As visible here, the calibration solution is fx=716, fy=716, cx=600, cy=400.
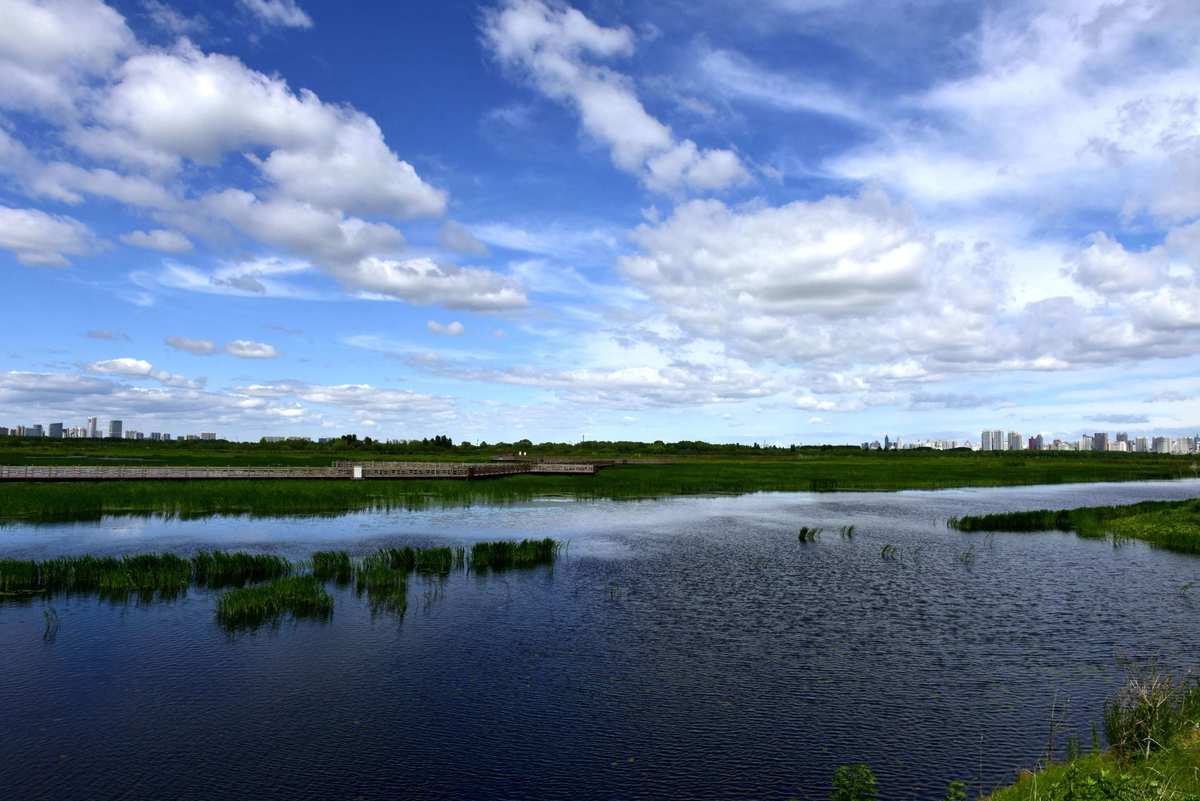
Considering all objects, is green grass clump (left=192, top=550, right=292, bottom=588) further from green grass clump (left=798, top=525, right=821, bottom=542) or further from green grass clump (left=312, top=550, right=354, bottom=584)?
green grass clump (left=798, top=525, right=821, bottom=542)

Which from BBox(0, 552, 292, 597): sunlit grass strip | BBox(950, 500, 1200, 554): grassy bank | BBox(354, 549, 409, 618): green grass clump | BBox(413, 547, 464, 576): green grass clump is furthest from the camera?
BBox(950, 500, 1200, 554): grassy bank

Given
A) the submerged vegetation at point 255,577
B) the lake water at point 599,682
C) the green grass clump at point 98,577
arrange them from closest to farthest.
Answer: the lake water at point 599,682, the submerged vegetation at point 255,577, the green grass clump at point 98,577

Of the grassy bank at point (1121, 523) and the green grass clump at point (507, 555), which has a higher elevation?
the grassy bank at point (1121, 523)

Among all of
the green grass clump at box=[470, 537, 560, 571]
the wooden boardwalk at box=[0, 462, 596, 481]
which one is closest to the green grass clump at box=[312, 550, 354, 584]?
the green grass clump at box=[470, 537, 560, 571]

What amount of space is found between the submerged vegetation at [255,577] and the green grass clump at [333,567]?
0.04 meters

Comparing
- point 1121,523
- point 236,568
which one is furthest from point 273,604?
point 1121,523

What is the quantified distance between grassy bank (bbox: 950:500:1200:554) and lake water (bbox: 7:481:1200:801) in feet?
36.4

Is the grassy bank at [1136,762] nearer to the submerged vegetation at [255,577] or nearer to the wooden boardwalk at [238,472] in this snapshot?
the submerged vegetation at [255,577]

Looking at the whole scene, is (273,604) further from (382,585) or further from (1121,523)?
(1121,523)

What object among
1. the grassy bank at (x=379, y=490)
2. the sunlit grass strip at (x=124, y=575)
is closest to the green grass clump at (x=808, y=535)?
the sunlit grass strip at (x=124, y=575)

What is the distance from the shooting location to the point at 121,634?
23547mm

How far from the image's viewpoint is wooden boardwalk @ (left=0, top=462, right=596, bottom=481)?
7112cm

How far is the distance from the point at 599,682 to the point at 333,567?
18.4 metres

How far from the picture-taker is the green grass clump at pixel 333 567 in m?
32.3
